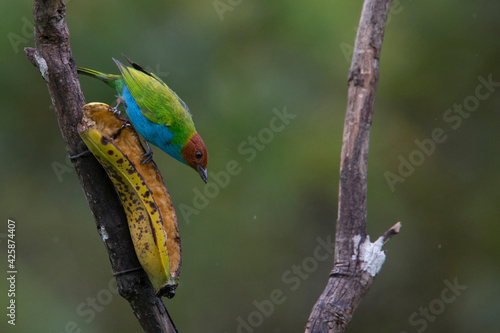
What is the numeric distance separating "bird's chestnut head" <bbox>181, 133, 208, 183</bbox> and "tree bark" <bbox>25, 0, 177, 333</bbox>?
86 centimetres

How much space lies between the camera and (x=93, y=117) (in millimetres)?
2908

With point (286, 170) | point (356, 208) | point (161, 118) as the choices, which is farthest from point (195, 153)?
point (286, 170)

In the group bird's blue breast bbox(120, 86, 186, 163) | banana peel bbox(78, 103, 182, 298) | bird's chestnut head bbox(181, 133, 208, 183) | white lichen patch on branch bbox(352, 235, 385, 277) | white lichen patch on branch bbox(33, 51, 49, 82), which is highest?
bird's blue breast bbox(120, 86, 186, 163)

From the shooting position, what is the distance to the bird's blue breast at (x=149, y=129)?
149 inches

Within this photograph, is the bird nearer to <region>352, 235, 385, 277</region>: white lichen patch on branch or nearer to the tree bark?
the tree bark

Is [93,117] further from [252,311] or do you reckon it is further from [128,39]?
[252,311]

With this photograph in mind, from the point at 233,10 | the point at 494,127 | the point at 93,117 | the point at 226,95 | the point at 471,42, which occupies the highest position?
the point at 233,10

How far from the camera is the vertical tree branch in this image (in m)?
2.85

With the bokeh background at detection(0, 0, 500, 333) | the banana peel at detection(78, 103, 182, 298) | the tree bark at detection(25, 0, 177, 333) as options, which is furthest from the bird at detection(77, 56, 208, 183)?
the bokeh background at detection(0, 0, 500, 333)

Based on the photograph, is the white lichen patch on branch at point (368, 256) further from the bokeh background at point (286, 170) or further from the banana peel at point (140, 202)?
A: the bokeh background at point (286, 170)

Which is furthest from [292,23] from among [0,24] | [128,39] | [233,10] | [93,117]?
[93,117]

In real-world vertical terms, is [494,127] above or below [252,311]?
above

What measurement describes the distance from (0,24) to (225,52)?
2.32 metres

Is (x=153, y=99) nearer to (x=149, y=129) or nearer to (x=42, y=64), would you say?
(x=149, y=129)
